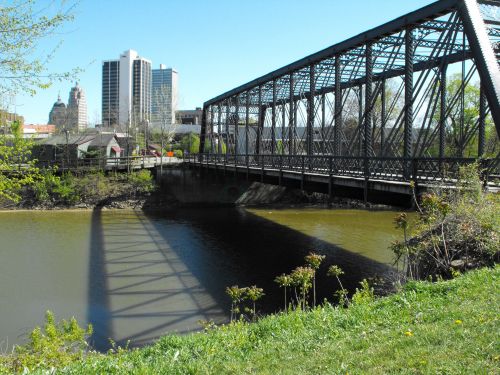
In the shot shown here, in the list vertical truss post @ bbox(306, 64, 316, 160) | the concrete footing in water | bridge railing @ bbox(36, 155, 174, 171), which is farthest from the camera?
bridge railing @ bbox(36, 155, 174, 171)

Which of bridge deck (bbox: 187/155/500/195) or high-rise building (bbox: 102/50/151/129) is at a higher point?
high-rise building (bbox: 102/50/151/129)

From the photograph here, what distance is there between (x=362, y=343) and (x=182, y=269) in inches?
524

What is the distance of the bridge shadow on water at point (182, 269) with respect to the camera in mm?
12867

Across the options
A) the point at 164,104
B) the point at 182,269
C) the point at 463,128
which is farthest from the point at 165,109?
the point at 463,128

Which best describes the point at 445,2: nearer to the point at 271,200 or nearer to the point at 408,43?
the point at 408,43

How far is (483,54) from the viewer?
13938 mm

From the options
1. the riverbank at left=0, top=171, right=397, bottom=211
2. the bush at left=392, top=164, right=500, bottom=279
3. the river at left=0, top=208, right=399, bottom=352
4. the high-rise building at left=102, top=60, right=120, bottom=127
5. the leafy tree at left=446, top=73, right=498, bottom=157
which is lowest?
the river at left=0, top=208, right=399, bottom=352

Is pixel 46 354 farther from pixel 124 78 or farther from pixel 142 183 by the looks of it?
pixel 124 78

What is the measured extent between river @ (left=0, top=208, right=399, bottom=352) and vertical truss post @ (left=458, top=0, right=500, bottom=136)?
698cm

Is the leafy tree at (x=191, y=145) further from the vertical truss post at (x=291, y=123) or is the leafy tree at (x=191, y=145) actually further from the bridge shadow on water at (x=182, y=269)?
the bridge shadow on water at (x=182, y=269)

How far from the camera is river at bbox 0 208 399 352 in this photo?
13.1 metres

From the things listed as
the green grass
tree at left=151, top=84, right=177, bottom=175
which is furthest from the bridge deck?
tree at left=151, top=84, right=177, bottom=175

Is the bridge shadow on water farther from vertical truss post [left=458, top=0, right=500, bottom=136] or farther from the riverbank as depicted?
the riverbank

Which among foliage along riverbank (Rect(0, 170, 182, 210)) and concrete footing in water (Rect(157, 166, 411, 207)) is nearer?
Answer: foliage along riverbank (Rect(0, 170, 182, 210))
